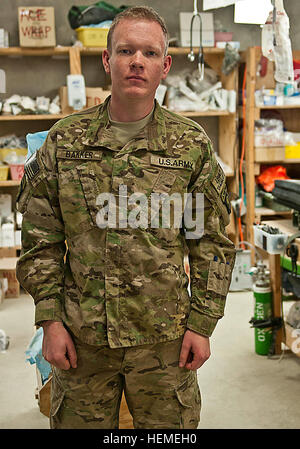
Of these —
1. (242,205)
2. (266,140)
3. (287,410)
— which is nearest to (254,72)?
(266,140)

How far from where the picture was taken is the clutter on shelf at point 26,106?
16.2 ft

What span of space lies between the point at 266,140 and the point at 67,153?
394cm

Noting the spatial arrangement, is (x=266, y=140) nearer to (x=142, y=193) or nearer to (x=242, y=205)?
(x=242, y=205)

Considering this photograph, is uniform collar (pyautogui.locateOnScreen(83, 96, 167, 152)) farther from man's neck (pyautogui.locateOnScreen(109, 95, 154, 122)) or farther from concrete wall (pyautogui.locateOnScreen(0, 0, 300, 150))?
concrete wall (pyautogui.locateOnScreen(0, 0, 300, 150))

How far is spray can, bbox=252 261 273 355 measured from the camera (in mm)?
3486

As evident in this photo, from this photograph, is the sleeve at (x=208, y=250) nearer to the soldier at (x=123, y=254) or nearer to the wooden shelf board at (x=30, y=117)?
the soldier at (x=123, y=254)

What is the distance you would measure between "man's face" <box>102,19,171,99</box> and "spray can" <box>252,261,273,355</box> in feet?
7.15

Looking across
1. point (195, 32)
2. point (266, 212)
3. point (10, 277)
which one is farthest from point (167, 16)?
point (10, 277)

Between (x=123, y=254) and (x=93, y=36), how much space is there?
3766 millimetres

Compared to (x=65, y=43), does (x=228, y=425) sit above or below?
below

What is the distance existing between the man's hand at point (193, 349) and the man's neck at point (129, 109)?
610mm

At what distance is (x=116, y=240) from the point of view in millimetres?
1568

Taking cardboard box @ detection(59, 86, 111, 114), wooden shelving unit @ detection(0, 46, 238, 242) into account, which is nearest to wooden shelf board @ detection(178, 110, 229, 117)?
wooden shelving unit @ detection(0, 46, 238, 242)
